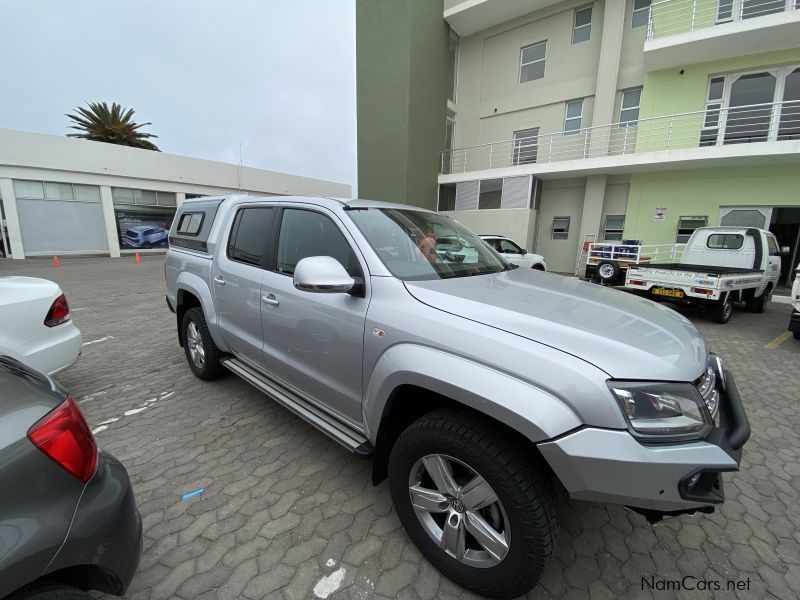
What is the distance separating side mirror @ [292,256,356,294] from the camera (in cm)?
182

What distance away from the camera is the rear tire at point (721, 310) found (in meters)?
6.59

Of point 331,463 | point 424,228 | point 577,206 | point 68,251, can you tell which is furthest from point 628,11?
point 68,251

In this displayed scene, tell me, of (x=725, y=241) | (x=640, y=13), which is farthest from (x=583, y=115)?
(x=725, y=241)

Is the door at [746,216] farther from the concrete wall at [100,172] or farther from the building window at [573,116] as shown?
the concrete wall at [100,172]

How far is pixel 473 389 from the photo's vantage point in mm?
1443

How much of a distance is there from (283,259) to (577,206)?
1418 centimetres

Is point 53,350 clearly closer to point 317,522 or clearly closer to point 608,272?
point 317,522

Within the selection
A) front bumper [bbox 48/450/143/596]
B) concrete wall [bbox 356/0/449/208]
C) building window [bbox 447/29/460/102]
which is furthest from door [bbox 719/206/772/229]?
front bumper [bbox 48/450/143/596]

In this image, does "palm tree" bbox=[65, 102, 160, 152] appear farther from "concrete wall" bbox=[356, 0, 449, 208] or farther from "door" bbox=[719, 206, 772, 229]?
"door" bbox=[719, 206, 772, 229]

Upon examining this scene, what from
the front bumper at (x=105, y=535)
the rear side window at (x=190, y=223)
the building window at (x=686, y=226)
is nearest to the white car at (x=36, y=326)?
the rear side window at (x=190, y=223)

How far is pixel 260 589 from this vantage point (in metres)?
1.68

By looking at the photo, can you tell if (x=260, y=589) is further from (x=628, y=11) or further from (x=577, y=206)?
(x=628, y=11)

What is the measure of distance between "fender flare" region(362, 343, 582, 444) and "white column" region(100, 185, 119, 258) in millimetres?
23790

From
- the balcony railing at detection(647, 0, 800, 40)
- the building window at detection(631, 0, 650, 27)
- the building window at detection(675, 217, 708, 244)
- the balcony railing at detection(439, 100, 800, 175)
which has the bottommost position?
the building window at detection(675, 217, 708, 244)
